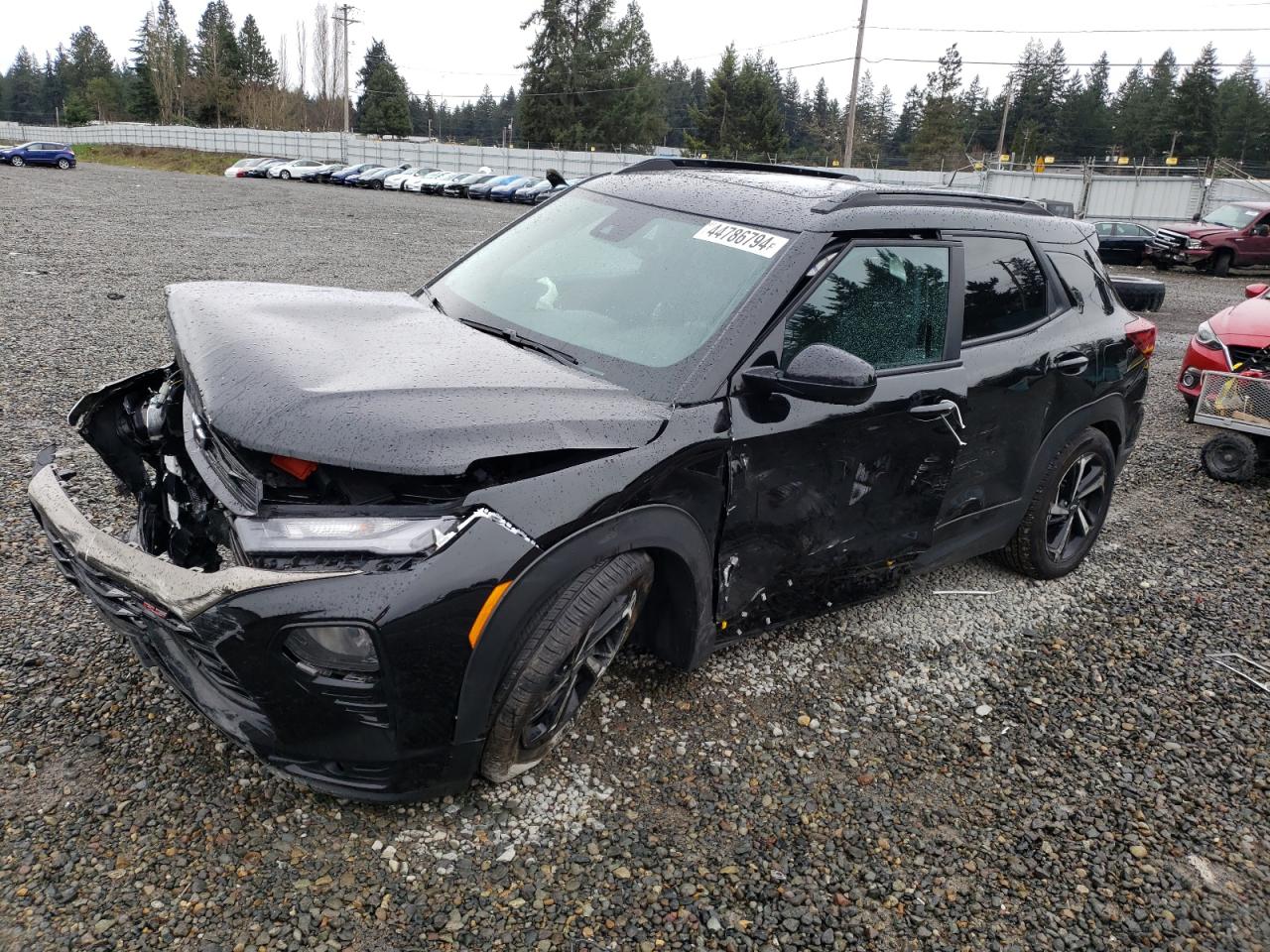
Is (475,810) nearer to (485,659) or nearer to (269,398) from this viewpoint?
(485,659)

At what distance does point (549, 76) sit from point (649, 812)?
71416 millimetres

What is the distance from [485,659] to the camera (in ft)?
7.56

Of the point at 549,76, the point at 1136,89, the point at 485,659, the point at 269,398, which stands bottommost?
the point at 485,659

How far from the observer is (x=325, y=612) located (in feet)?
6.99

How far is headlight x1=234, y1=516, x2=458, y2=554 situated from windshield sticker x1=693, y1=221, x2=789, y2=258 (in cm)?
151

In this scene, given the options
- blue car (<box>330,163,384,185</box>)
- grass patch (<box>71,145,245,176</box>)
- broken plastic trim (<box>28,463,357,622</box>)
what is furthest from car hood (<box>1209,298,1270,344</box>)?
grass patch (<box>71,145,245,176</box>)

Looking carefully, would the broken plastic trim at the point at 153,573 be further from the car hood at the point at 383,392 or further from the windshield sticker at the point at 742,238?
the windshield sticker at the point at 742,238

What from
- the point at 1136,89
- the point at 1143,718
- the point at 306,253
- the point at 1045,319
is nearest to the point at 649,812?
the point at 1143,718

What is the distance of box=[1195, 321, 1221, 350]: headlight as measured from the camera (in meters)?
7.18

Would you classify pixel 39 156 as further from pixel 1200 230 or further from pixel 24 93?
pixel 24 93

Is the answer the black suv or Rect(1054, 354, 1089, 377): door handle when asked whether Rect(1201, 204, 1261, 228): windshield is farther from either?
Rect(1054, 354, 1089, 377): door handle

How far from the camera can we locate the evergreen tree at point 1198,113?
239 ft

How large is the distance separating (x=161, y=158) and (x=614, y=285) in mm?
64245

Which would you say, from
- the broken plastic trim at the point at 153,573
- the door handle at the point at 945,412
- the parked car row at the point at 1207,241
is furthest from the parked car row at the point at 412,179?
the broken plastic trim at the point at 153,573
